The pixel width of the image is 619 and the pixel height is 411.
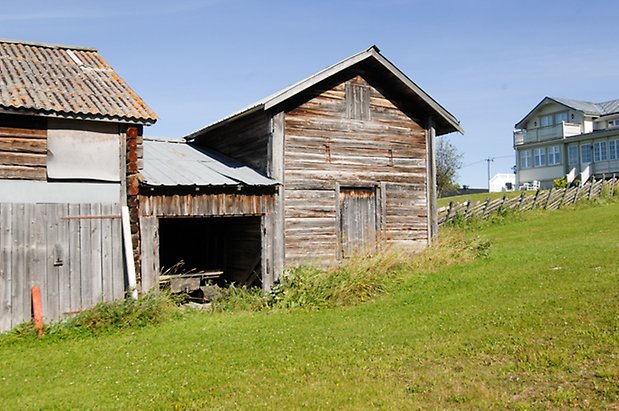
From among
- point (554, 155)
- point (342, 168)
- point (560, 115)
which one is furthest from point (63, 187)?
point (560, 115)

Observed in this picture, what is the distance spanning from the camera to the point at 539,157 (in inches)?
1965

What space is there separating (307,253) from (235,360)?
282 inches

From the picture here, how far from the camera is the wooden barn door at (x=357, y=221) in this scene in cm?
1705

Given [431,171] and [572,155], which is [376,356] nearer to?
[431,171]

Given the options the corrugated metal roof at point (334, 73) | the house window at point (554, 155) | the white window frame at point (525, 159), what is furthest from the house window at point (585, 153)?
the corrugated metal roof at point (334, 73)


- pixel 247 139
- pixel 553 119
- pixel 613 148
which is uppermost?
pixel 553 119

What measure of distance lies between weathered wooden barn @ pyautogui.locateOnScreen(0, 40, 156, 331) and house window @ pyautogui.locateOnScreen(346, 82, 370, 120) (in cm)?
664

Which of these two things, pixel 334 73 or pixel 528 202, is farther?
pixel 528 202

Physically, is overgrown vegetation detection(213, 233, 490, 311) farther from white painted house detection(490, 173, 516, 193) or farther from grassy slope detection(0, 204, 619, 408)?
white painted house detection(490, 173, 516, 193)

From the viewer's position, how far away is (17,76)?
13.1m

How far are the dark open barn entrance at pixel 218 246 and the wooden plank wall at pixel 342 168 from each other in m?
1.35

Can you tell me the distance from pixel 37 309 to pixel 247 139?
802 centimetres

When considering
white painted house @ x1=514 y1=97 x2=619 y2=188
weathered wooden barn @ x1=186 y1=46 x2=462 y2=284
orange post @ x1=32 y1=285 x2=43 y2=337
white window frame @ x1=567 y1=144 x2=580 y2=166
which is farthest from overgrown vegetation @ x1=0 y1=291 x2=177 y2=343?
white window frame @ x1=567 y1=144 x2=580 y2=166

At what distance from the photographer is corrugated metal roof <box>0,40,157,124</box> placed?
478 inches
